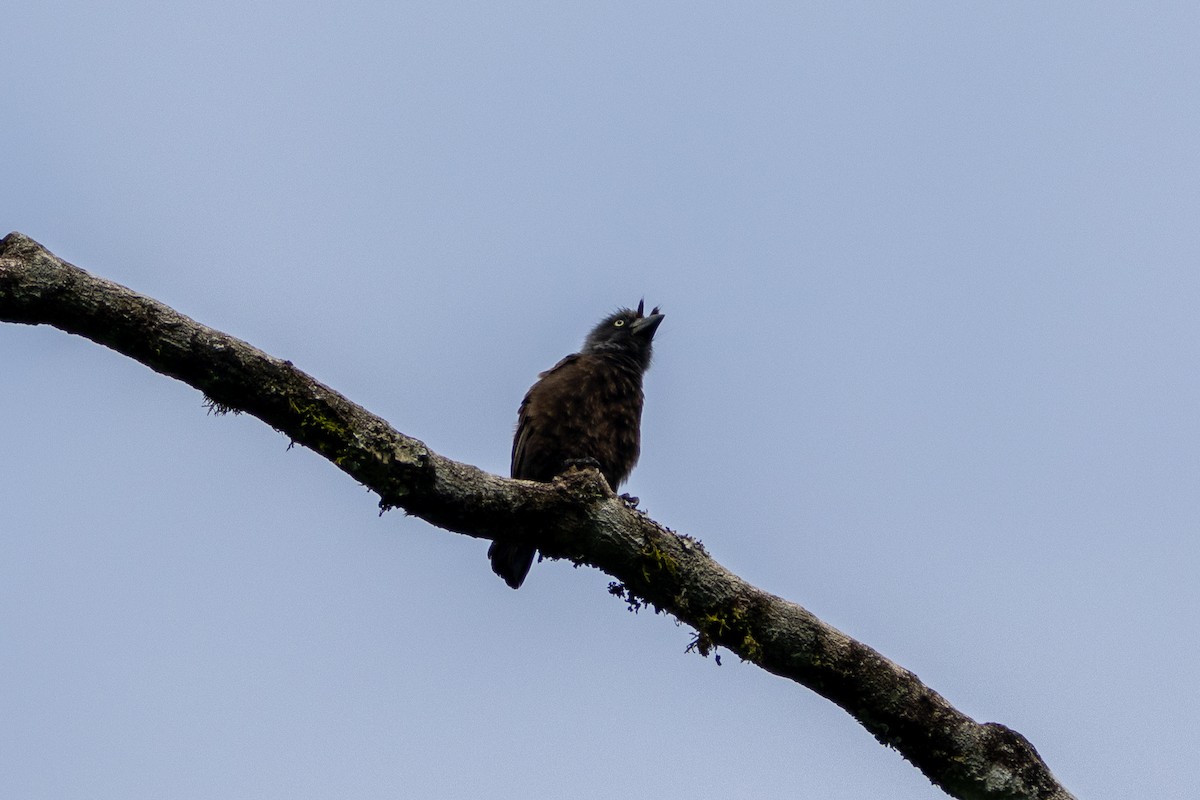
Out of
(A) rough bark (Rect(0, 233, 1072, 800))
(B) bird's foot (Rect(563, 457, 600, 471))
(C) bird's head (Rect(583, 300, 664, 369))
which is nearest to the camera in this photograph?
(A) rough bark (Rect(0, 233, 1072, 800))

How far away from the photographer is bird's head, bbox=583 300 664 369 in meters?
8.37

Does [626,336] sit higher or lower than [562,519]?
higher

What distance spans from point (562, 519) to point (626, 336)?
4.19 meters

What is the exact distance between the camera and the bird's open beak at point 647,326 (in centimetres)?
862

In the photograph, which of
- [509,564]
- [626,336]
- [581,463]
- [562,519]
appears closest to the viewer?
[562,519]

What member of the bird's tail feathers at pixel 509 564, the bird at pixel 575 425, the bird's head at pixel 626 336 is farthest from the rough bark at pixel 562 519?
the bird's head at pixel 626 336

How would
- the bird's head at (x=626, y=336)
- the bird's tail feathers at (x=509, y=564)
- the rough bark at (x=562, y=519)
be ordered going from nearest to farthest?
the rough bark at (x=562, y=519) → the bird's tail feathers at (x=509, y=564) → the bird's head at (x=626, y=336)

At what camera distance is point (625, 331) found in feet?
28.3

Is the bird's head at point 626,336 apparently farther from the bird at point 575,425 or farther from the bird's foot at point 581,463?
the bird's foot at point 581,463

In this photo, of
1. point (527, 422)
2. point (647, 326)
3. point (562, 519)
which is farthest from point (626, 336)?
point (562, 519)

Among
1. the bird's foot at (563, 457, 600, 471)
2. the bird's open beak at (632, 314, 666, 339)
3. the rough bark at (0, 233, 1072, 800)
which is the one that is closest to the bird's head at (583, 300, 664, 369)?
the bird's open beak at (632, 314, 666, 339)

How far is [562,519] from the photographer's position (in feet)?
14.6

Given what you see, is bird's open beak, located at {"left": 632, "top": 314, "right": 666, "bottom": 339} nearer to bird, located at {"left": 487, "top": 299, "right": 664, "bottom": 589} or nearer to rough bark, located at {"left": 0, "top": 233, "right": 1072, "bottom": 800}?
bird, located at {"left": 487, "top": 299, "right": 664, "bottom": 589}

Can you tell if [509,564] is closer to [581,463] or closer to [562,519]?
[581,463]
